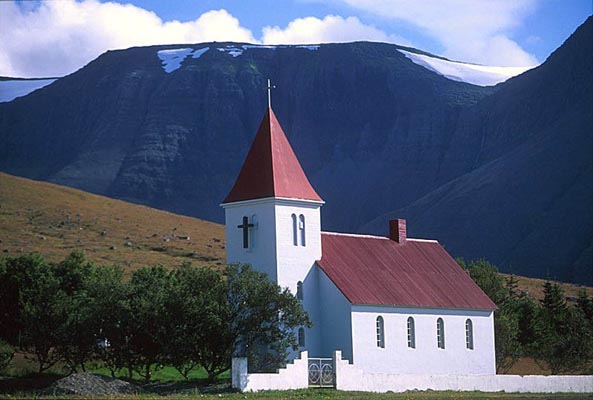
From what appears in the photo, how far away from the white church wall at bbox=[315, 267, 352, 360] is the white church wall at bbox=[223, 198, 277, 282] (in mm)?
3291

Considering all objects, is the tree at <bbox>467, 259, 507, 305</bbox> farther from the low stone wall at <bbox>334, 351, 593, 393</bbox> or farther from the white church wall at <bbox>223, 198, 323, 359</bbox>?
the white church wall at <bbox>223, 198, 323, 359</bbox>

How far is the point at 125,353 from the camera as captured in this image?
5262cm

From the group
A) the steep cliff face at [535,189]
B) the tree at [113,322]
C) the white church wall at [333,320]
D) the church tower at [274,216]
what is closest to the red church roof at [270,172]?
the church tower at [274,216]

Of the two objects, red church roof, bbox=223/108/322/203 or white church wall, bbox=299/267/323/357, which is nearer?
white church wall, bbox=299/267/323/357

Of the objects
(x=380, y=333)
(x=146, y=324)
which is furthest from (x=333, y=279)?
(x=146, y=324)

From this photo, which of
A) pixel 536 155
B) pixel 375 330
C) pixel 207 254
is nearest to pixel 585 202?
pixel 536 155

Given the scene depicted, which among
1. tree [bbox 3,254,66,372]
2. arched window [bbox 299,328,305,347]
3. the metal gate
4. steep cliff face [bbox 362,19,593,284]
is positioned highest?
steep cliff face [bbox 362,19,593,284]

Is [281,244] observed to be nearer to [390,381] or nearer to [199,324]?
[199,324]

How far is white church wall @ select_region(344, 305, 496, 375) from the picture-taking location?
56.2m

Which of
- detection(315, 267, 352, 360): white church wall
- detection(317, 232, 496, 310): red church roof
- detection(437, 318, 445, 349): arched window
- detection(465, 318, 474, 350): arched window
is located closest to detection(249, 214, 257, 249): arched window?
detection(315, 267, 352, 360): white church wall

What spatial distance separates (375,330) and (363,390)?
22.9ft

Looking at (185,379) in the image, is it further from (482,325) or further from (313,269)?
(482,325)

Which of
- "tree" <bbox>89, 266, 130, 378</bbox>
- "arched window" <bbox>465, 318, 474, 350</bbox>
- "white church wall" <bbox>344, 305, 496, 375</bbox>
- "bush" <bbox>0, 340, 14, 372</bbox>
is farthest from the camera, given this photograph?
"arched window" <bbox>465, 318, 474, 350</bbox>

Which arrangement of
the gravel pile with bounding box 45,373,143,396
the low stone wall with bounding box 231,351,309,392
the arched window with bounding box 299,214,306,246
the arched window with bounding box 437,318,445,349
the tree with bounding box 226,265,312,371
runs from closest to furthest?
the gravel pile with bounding box 45,373,143,396
the low stone wall with bounding box 231,351,309,392
the tree with bounding box 226,265,312,371
the arched window with bounding box 299,214,306,246
the arched window with bounding box 437,318,445,349
